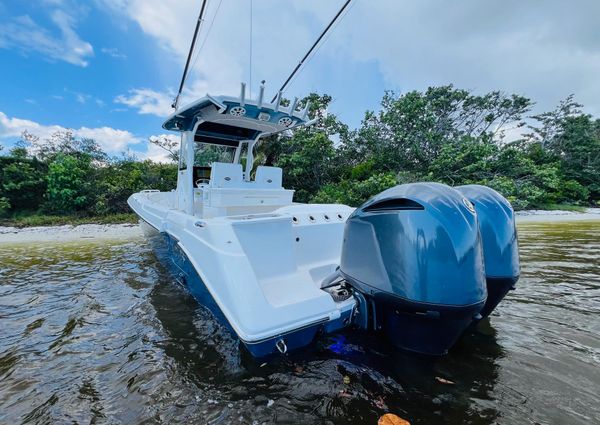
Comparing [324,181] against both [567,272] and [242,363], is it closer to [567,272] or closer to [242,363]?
[567,272]

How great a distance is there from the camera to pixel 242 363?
1.95 meters

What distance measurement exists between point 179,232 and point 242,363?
141cm

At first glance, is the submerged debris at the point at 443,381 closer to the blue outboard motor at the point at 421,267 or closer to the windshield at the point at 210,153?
the blue outboard motor at the point at 421,267

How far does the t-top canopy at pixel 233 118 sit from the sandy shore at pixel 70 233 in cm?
594

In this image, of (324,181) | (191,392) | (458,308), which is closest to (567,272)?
(458,308)

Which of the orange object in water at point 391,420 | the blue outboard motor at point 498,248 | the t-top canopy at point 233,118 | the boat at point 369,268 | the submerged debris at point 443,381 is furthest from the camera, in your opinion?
the t-top canopy at point 233,118

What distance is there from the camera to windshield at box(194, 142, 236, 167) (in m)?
4.67

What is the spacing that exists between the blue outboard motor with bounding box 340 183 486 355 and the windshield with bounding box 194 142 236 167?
144 inches

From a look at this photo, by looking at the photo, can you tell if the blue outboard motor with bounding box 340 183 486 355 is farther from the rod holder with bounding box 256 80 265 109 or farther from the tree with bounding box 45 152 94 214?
the tree with bounding box 45 152 94 214

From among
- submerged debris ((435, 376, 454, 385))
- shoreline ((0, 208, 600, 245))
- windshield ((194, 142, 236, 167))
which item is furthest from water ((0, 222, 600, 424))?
shoreline ((0, 208, 600, 245))

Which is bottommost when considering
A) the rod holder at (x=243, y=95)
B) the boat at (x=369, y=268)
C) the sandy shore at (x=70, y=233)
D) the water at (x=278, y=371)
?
the sandy shore at (x=70, y=233)

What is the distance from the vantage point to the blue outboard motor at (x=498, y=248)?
195cm

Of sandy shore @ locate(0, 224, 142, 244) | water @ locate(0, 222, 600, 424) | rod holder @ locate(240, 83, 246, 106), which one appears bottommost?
sandy shore @ locate(0, 224, 142, 244)

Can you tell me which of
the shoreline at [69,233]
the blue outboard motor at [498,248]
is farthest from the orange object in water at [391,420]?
the shoreline at [69,233]
